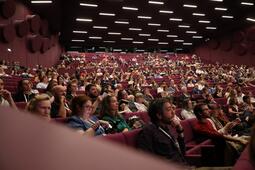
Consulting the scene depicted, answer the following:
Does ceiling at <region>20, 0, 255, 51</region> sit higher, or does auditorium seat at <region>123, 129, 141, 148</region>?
ceiling at <region>20, 0, 255, 51</region>

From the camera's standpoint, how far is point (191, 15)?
20.0 metres

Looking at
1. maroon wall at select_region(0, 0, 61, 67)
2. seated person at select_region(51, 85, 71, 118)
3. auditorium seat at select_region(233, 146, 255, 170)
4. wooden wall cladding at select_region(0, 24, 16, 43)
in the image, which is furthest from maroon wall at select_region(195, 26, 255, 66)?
auditorium seat at select_region(233, 146, 255, 170)

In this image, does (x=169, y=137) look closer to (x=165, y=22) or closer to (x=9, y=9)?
(x=9, y=9)

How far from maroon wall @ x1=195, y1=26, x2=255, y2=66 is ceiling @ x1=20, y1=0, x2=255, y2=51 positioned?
0.53m

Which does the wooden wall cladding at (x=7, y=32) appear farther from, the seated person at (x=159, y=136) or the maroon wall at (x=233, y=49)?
the maroon wall at (x=233, y=49)

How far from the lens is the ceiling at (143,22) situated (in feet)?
55.4

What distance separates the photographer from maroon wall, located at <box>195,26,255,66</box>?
934 inches

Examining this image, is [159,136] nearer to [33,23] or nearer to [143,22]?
[33,23]

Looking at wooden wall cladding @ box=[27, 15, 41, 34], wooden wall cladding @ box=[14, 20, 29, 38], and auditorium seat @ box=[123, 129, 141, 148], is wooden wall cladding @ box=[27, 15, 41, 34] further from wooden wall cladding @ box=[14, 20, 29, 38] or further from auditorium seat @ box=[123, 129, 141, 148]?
auditorium seat @ box=[123, 129, 141, 148]

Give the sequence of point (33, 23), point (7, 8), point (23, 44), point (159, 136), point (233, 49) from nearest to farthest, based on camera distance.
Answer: point (159, 136), point (7, 8), point (33, 23), point (23, 44), point (233, 49)

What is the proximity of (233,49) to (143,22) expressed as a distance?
749 centimetres

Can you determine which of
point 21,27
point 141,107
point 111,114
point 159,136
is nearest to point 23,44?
point 21,27

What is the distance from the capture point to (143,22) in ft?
71.8

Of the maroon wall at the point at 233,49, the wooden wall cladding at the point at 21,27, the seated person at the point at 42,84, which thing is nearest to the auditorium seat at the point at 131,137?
the seated person at the point at 42,84
